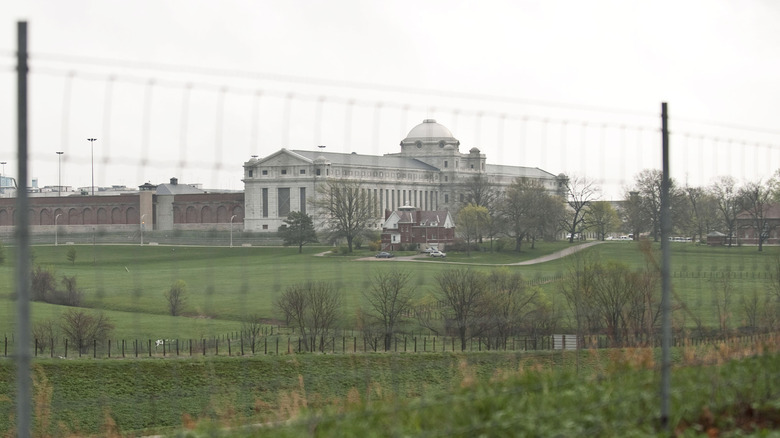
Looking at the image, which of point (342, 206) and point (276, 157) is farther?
point (342, 206)

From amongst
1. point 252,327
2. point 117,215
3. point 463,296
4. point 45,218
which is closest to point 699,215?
point 117,215

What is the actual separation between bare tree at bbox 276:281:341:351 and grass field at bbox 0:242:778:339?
1.22 metres

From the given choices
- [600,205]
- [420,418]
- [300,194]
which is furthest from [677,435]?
[300,194]

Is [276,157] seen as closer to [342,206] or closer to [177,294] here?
[342,206]

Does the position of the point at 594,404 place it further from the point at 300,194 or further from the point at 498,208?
the point at 498,208

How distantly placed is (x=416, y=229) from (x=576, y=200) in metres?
5.61

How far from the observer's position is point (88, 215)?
58.5 feet

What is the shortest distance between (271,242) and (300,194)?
4205mm

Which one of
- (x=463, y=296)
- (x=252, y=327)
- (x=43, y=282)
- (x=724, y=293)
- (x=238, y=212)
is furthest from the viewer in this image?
(x=252, y=327)

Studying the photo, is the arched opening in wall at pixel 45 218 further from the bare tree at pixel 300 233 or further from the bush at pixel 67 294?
the bush at pixel 67 294

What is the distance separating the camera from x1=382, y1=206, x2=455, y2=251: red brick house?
21578 mm

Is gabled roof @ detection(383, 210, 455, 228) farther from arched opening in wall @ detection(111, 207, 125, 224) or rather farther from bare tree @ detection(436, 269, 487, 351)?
arched opening in wall @ detection(111, 207, 125, 224)

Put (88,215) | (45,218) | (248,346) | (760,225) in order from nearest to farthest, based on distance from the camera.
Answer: (45,218), (88,215), (760,225), (248,346)

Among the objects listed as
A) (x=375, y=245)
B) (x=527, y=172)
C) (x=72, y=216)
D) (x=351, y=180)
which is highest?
(x=527, y=172)
